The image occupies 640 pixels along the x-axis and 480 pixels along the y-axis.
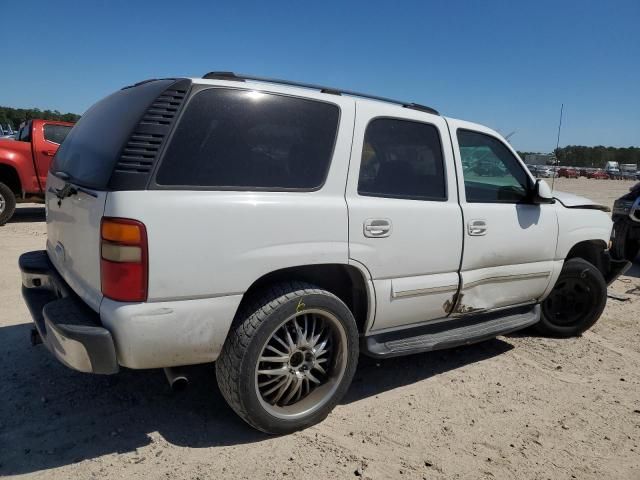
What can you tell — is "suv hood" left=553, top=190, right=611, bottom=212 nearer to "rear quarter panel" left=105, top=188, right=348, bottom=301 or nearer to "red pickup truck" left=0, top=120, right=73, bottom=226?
"rear quarter panel" left=105, top=188, right=348, bottom=301

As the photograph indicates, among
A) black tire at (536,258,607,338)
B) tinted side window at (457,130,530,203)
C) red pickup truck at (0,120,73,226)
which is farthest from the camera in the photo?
red pickup truck at (0,120,73,226)

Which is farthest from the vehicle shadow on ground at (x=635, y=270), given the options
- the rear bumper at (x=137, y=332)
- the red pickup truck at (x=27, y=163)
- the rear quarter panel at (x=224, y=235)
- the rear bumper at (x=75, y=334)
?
the red pickup truck at (x=27, y=163)

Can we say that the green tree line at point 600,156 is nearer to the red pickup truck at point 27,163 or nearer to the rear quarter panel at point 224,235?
the red pickup truck at point 27,163

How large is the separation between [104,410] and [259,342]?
3.74ft

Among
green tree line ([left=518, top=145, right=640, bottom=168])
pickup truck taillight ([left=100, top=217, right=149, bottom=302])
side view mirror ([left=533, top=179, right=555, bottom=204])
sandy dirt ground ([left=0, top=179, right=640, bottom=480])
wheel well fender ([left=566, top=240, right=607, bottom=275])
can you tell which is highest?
green tree line ([left=518, top=145, right=640, bottom=168])

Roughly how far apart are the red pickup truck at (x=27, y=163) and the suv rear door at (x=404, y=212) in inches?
298

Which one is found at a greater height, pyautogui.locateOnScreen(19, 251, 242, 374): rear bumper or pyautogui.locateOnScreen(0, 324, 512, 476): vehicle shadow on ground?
pyautogui.locateOnScreen(19, 251, 242, 374): rear bumper

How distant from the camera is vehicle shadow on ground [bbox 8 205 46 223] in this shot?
9.50 meters

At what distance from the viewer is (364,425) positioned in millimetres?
2908

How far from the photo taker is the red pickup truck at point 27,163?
869cm

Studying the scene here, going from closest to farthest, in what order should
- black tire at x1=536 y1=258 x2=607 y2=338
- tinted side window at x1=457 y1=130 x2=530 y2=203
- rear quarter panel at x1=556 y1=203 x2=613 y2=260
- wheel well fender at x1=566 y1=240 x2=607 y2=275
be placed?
1. tinted side window at x1=457 y1=130 x2=530 y2=203
2. rear quarter panel at x1=556 y1=203 x2=613 y2=260
3. black tire at x1=536 y1=258 x2=607 y2=338
4. wheel well fender at x1=566 y1=240 x2=607 y2=275

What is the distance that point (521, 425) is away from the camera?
3.01m

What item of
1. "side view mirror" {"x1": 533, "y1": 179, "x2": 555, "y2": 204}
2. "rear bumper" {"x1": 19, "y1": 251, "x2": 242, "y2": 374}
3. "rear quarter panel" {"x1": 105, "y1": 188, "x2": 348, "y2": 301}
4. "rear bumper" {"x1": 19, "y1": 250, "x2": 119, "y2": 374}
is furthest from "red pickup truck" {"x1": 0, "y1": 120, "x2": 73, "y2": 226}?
"side view mirror" {"x1": 533, "y1": 179, "x2": 555, "y2": 204}

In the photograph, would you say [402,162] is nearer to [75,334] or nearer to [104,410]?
[75,334]
